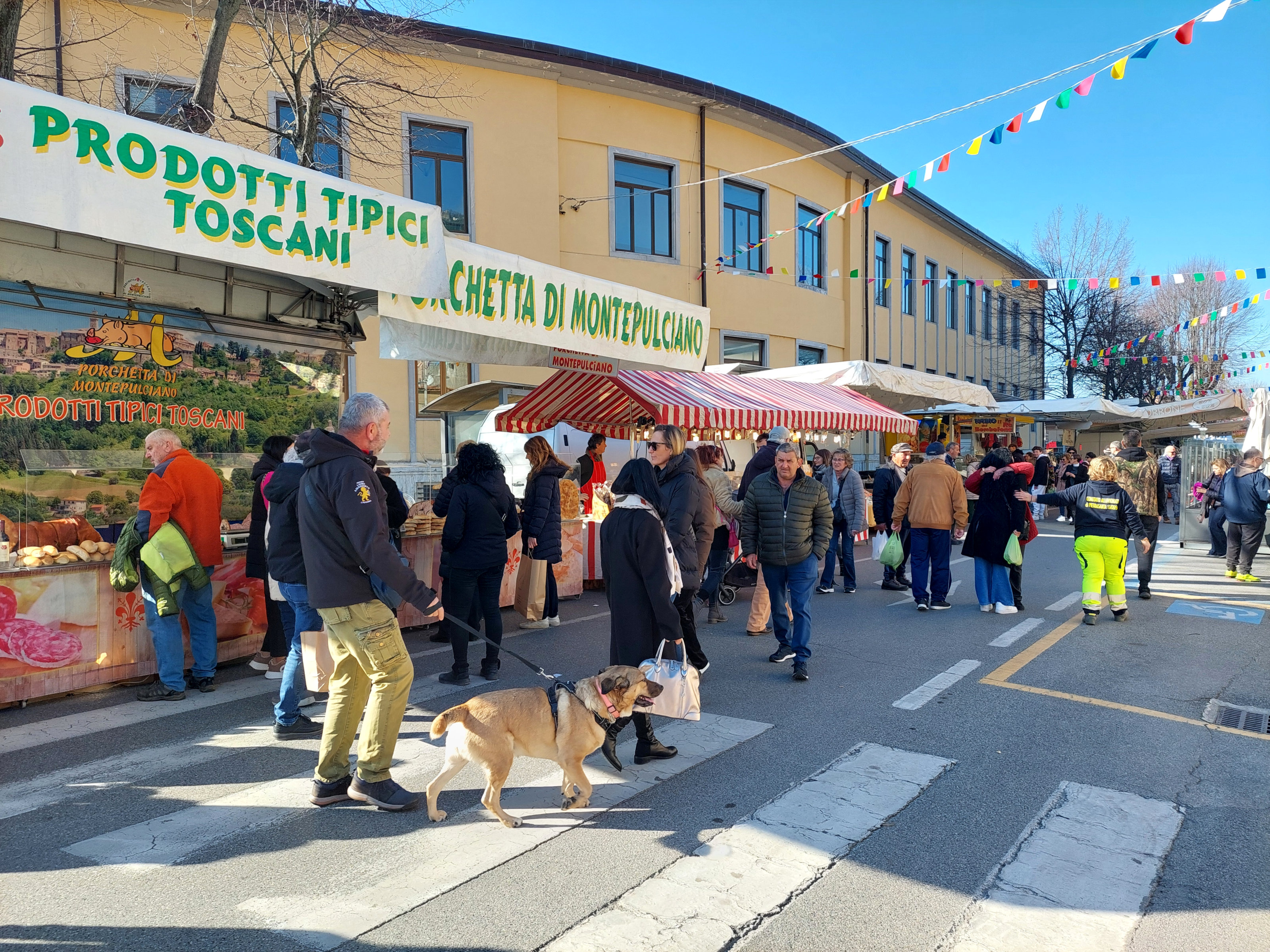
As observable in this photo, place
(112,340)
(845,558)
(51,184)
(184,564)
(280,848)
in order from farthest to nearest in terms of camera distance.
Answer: (845,558)
(112,340)
(184,564)
(51,184)
(280,848)

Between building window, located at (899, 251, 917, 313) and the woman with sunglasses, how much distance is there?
2371cm

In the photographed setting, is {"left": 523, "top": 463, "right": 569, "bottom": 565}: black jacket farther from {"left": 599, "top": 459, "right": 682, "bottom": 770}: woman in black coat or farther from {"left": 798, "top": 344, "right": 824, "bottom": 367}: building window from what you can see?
{"left": 798, "top": 344, "right": 824, "bottom": 367}: building window

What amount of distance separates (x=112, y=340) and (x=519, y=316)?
3.51 metres

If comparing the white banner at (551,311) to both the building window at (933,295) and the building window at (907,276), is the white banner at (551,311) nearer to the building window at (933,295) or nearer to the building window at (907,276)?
the building window at (907,276)

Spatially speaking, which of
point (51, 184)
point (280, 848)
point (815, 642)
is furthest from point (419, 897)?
point (815, 642)

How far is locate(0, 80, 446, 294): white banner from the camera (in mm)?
4414

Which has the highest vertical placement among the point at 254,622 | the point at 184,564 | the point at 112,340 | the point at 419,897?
the point at 112,340

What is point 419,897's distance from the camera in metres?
3.20

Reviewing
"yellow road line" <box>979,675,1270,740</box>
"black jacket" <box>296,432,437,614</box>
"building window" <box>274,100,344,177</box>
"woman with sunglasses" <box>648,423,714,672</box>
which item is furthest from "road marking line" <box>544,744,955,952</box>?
"building window" <box>274,100,344,177</box>

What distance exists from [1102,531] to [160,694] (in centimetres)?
803

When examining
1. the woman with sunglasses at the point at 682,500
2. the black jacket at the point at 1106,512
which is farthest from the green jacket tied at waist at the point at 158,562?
the black jacket at the point at 1106,512

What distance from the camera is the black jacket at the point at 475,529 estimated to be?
621cm

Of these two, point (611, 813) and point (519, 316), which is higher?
point (519, 316)

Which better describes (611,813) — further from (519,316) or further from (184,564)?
(519,316)
